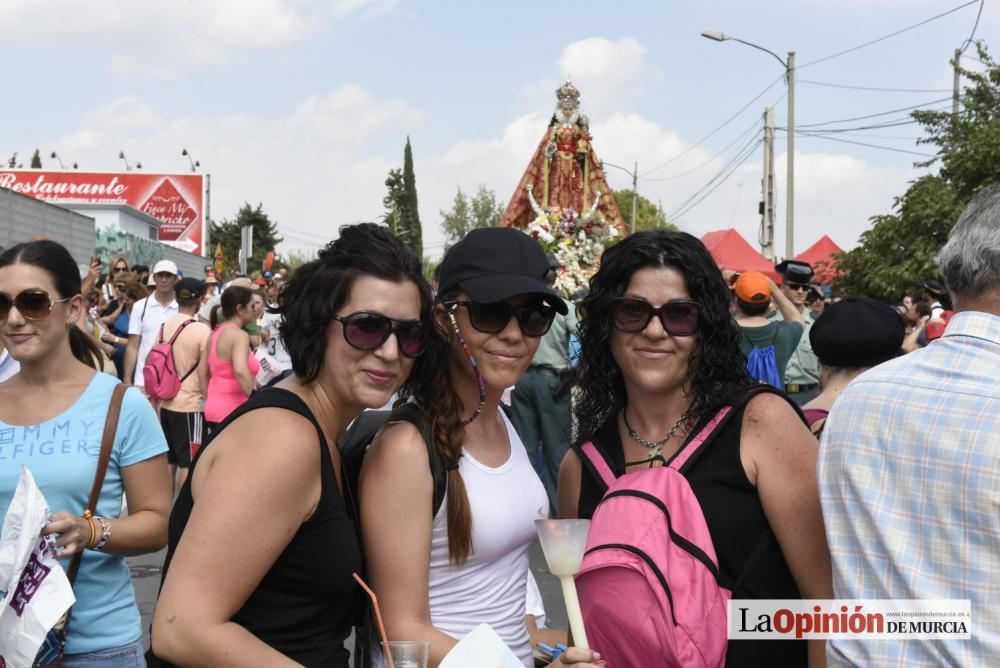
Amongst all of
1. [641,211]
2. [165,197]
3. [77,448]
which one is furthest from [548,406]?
[641,211]

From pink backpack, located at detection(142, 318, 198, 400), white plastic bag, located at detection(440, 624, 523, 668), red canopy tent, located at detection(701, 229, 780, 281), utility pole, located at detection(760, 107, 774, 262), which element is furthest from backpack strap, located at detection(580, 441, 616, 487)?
utility pole, located at detection(760, 107, 774, 262)

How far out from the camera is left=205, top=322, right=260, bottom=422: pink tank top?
26.0 ft

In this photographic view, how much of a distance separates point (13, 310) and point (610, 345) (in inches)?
69.0

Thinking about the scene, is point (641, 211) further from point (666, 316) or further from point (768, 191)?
point (666, 316)

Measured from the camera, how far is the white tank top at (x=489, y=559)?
236 centimetres

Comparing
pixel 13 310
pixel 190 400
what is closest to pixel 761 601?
pixel 13 310

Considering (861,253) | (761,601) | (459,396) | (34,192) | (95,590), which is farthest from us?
(34,192)

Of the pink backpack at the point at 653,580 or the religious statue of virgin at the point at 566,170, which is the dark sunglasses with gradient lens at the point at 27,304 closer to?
the pink backpack at the point at 653,580

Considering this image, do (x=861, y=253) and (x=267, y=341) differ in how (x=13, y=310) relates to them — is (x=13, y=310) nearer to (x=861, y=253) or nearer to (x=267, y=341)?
(x=267, y=341)

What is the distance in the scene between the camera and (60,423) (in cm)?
284

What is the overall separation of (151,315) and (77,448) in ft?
22.4

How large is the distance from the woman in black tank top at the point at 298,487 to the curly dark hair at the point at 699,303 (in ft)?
1.68

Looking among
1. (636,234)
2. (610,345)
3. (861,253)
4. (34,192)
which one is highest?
(34,192)

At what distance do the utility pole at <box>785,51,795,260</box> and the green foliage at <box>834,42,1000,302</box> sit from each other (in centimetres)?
162
